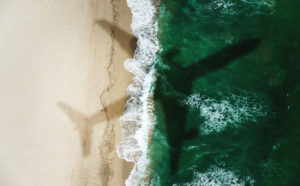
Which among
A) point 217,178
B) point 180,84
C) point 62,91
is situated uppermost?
point 180,84

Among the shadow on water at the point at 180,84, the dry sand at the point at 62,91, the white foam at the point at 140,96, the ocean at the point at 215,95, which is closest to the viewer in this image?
the dry sand at the point at 62,91

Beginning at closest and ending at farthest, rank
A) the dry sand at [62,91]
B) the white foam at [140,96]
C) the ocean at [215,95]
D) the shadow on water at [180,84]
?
the dry sand at [62,91]
the white foam at [140,96]
the ocean at [215,95]
the shadow on water at [180,84]

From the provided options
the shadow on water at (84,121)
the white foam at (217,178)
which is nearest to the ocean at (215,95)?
the white foam at (217,178)

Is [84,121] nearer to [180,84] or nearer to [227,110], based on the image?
[180,84]

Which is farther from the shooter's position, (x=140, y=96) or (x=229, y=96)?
(x=229, y=96)

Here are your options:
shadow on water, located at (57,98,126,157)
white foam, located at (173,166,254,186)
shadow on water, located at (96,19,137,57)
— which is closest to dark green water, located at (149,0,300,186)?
white foam, located at (173,166,254,186)

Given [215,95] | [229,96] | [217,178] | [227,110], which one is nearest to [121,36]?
[215,95]

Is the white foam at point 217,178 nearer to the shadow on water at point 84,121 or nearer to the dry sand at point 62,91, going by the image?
the dry sand at point 62,91
